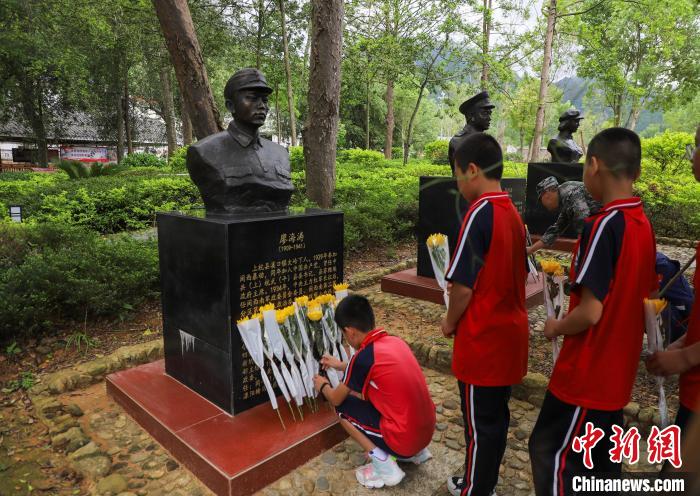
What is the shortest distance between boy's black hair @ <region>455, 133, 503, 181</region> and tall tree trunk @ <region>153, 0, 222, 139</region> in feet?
17.3

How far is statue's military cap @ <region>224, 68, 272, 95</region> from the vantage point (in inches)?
124

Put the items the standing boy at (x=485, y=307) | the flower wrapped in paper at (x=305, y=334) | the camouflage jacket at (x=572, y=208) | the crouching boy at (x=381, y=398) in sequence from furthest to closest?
the camouflage jacket at (x=572, y=208), the flower wrapped in paper at (x=305, y=334), the crouching boy at (x=381, y=398), the standing boy at (x=485, y=307)

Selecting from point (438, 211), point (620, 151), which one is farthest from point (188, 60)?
point (620, 151)

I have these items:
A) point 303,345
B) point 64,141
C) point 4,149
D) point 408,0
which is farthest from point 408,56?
A: point 4,149

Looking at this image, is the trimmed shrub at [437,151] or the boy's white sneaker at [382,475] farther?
the trimmed shrub at [437,151]

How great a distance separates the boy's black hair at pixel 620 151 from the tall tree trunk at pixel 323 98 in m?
5.51

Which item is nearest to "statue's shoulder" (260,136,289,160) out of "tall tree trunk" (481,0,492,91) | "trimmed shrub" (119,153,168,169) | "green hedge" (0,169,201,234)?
"green hedge" (0,169,201,234)

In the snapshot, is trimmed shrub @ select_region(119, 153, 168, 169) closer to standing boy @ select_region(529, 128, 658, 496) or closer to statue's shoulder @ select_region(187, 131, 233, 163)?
statue's shoulder @ select_region(187, 131, 233, 163)

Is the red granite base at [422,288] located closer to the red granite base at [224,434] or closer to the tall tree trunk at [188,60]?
the red granite base at [224,434]

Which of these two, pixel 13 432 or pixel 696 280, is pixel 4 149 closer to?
pixel 13 432

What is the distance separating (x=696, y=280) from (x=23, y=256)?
5698 mm

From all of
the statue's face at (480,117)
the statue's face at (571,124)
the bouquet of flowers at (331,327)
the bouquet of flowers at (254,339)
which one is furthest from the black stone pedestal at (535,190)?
the bouquet of flowers at (254,339)

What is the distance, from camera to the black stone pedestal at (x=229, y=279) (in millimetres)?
2887

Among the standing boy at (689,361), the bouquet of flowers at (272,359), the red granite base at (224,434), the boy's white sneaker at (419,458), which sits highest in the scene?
the standing boy at (689,361)
